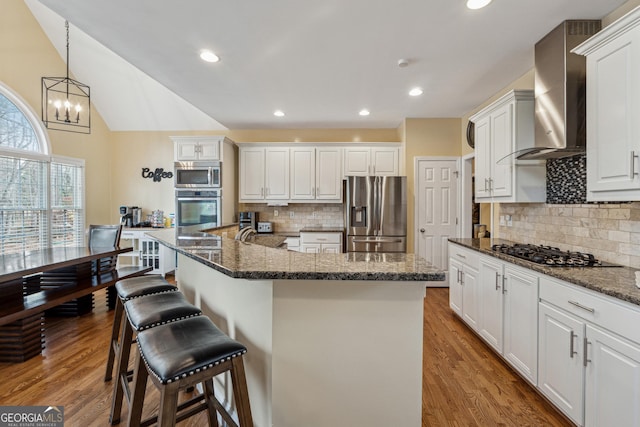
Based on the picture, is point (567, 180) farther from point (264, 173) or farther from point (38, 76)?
point (38, 76)

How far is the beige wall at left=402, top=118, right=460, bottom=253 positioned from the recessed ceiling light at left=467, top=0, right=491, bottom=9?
257 cm

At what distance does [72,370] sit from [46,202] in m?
3.25

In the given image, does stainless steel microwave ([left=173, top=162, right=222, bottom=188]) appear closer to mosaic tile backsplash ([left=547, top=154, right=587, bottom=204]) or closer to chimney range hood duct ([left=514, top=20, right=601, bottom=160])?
chimney range hood duct ([left=514, top=20, right=601, bottom=160])

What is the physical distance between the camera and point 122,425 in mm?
1618

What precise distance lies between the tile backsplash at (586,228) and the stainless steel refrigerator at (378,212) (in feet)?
5.10

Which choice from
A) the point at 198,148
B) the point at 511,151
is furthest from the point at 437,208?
the point at 198,148

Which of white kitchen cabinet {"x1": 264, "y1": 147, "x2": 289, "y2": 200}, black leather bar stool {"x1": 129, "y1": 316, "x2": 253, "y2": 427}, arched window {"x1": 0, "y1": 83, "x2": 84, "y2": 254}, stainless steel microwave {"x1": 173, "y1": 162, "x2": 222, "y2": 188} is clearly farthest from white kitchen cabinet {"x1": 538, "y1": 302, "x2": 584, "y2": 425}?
arched window {"x1": 0, "y1": 83, "x2": 84, "y2": 254}

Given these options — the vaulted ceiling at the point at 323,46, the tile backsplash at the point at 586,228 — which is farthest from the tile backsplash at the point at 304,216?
the tile backsplash at the point at 586,228

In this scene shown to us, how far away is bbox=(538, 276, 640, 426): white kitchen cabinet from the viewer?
4.08 ft

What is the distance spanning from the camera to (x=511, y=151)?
2.47 m

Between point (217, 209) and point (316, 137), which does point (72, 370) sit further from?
point (316, 137)

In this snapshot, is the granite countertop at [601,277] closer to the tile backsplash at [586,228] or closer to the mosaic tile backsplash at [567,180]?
the tile backsplash at [586,228]

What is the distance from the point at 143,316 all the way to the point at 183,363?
57 cm

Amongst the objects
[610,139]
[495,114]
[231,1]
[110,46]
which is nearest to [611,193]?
[610,139]
